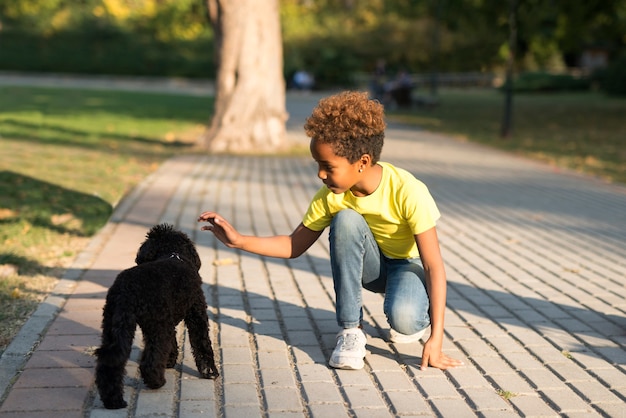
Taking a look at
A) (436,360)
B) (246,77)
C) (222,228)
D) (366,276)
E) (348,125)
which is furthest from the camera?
(246,77)

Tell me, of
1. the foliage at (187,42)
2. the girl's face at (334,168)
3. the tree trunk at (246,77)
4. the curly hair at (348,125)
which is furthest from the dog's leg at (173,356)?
the foliage at (187,42)

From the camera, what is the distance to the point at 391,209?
414cm

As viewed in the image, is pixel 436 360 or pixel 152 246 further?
pixel 436 360

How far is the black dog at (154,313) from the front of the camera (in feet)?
11.1

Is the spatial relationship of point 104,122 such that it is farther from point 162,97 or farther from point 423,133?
point 162,97

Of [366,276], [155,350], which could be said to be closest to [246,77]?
[366,276]

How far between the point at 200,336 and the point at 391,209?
1164 millimetres

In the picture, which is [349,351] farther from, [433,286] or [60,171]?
[60,171]

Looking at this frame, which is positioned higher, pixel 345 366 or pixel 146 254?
pixel 146 254

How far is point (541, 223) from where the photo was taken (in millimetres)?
8539

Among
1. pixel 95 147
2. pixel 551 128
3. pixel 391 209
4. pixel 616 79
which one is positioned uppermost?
pixel 391 209

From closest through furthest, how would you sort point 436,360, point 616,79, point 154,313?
point 154,313 → point 436,360 → point 616,79

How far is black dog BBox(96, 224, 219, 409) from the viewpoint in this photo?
338cm

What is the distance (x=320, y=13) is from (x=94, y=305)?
56.5 m
